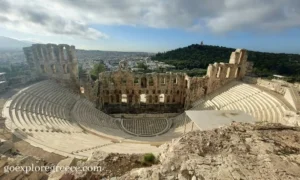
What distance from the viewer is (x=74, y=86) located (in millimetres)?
26891

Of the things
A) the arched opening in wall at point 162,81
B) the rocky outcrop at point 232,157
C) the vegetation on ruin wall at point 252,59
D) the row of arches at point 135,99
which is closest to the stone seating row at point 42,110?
the row of arches at point 135,99

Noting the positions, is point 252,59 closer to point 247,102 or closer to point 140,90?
point 247,102

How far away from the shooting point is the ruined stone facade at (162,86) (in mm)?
27578

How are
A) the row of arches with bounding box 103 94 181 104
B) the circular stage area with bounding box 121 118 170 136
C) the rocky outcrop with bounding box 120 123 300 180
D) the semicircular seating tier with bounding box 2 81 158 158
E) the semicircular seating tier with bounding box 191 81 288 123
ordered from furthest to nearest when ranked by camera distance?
the row of arches with bounding box 103 94 181 104 < the circular stage area with bounding box 121 118 170 136 < the semicircular seating tier with bounding box 191 81 288 123 < the semicircular seating tier with bounding box 2 81 158 158 < the rocky outcrop with bounding box 120 123 300 180

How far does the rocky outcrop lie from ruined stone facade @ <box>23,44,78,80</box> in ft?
80.2


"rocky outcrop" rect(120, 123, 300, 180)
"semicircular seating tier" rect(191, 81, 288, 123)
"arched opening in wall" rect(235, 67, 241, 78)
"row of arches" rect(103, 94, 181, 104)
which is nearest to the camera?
"rocky outcrop" rect(120, 123, 300, 180)

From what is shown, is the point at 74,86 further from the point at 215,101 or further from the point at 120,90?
the point at 215,101

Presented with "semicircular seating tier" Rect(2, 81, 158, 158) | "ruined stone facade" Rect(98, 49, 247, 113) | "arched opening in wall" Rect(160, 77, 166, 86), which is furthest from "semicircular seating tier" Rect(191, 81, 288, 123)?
"semicircular seating tier" Rect(2, 81, 158, 158)

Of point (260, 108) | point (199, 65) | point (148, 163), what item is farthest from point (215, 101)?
point (199, 65)

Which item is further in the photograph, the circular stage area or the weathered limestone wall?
the weathered limestone wall

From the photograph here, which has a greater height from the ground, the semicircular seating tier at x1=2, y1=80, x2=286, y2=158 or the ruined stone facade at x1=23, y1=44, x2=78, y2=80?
the ruined stone facade at x1=23, y1=44, x2=78, y2=80

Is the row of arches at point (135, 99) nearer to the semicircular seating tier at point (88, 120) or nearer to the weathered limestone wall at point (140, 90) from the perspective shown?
the weathered limestone wall at point (140, 90)

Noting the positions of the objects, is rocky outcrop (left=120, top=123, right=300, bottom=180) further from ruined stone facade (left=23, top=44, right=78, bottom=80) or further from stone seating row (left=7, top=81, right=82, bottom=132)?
ruined stone facade (left=23, top=44, right=78, bottom=80)

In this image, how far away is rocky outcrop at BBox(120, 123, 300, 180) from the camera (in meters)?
4.93
